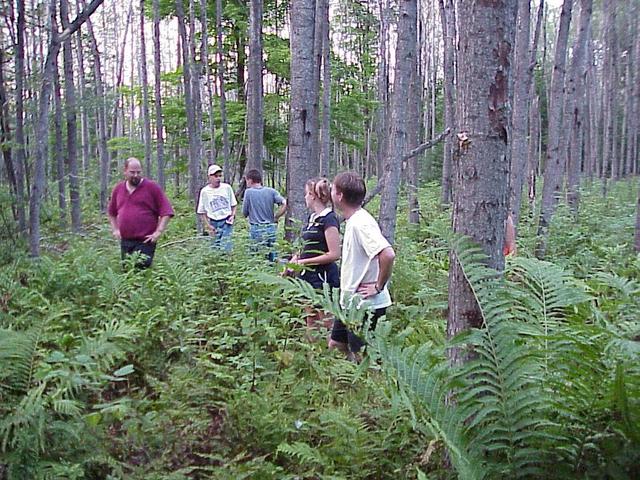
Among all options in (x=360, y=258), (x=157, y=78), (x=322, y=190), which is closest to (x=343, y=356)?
(x=360, y=258)

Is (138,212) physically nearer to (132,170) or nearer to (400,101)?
(132,170)

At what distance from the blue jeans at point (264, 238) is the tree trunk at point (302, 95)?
15.3 inches

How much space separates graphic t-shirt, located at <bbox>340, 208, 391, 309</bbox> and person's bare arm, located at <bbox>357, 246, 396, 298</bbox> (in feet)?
0.15

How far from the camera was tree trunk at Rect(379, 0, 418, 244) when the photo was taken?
7703 millimetres

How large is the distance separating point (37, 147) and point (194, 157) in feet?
28.7

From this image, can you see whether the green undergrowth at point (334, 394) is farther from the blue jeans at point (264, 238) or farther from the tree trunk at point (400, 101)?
the tree trunk at point (400, 101)

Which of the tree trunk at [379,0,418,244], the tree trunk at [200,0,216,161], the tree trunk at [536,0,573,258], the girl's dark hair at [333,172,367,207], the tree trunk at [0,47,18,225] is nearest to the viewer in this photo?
the girl's dark hair at [333,172,367,207]

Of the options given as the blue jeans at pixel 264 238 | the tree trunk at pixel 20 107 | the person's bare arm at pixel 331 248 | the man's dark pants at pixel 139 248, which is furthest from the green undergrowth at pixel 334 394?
the tree trunk at pixel 20 107

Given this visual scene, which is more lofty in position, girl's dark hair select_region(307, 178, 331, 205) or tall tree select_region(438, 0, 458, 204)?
tall tree select_region(438, 0, 458, 204)

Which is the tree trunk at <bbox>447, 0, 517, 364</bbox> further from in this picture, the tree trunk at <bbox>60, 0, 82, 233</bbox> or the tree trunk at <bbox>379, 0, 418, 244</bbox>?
the tree trunk at <bbox>60, 0, 82, 233</bbox>

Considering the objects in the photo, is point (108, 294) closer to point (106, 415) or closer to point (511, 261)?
point (106, 415)

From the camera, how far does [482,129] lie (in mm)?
2799

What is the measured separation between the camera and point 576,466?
262 centimetres

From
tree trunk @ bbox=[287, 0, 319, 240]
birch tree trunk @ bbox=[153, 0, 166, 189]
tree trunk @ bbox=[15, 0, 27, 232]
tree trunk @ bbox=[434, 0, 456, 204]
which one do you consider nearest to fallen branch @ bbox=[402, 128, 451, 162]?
tree trunk @ bbox=[287, 0, 319, 240]
